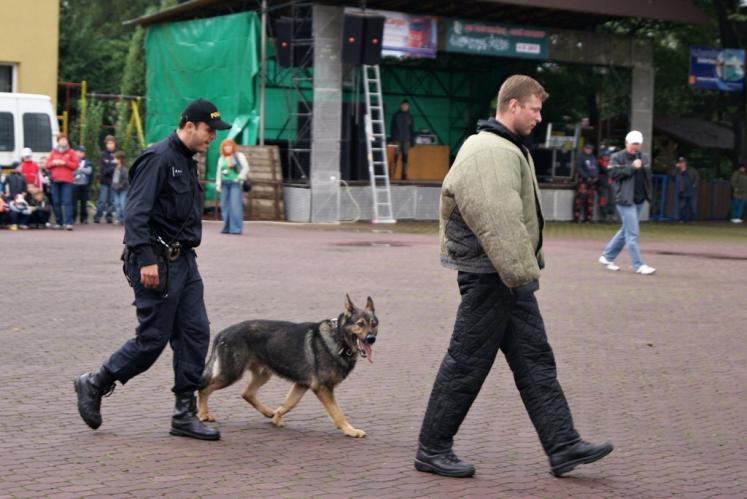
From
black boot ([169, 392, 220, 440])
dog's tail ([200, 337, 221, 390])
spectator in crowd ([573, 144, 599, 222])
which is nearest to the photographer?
black boot ([169, 392, 220, 440])

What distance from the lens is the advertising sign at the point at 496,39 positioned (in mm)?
31781

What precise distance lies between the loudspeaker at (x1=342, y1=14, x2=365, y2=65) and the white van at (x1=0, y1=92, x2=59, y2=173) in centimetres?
645

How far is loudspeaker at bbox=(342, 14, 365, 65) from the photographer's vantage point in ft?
93.1

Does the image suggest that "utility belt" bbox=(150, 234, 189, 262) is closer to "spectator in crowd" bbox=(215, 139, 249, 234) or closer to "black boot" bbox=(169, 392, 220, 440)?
"black boot" bbox=(169, 392, 220, 440)

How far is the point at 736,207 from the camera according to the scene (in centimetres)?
3834

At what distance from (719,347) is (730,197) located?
30.0 m

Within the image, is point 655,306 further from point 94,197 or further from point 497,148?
point 94,197

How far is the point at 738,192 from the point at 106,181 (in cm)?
1952

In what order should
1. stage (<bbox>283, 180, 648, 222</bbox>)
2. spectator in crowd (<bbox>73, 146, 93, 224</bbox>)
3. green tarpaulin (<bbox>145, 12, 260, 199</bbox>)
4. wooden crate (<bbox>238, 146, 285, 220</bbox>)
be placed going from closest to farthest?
spectator in crowd (<bbox>73, 146, 93, 224</bbox>) → wooden crate (<bbox>238, 146, 285, 220</bbox>) → stage (<bbox>283, 180, 648, 222</bbox>) → green tarpaulin (<bbox>145, 12, 260, 199</bbox>)

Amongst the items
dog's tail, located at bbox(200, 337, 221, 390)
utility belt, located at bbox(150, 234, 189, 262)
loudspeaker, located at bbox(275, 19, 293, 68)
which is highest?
loudspeaker, located at bbox(275, 19, 293, 68)

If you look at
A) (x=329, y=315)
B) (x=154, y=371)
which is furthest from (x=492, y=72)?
(x=154, y=371)

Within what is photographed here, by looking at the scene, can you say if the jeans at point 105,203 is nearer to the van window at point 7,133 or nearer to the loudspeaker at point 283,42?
the van window at point 7,133

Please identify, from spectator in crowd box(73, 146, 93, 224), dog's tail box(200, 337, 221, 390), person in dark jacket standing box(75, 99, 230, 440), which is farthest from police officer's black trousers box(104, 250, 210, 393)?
spectator in crowd box(73, 146, 93, 224)

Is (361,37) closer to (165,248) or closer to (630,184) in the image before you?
(630,184)
